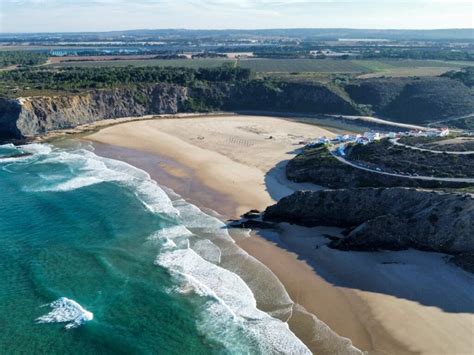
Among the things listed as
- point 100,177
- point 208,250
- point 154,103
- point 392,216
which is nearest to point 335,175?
point 392,216

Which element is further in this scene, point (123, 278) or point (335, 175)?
point (335, 175)

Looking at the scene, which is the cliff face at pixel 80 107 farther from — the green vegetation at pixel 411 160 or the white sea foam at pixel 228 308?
the white sea foam at pixel 228 308

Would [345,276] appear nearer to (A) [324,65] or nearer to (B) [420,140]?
(B) [420,140]

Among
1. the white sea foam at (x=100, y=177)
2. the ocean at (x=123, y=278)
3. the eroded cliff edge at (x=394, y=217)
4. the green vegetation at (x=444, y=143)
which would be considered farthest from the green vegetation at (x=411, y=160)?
the white sea foam at (x=100, y=177)

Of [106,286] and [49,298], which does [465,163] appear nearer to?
[106,286]

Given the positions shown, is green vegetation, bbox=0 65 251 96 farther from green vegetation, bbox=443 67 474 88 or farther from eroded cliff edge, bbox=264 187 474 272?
eroded cliff edge, bbox=264 187 474 272

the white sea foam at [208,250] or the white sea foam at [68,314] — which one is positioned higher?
the white sea foam at [68,314]

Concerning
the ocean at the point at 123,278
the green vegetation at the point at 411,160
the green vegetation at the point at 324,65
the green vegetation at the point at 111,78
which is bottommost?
the ocean at the point at 123,278

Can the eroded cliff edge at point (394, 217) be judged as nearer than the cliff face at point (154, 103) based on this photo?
Yes
